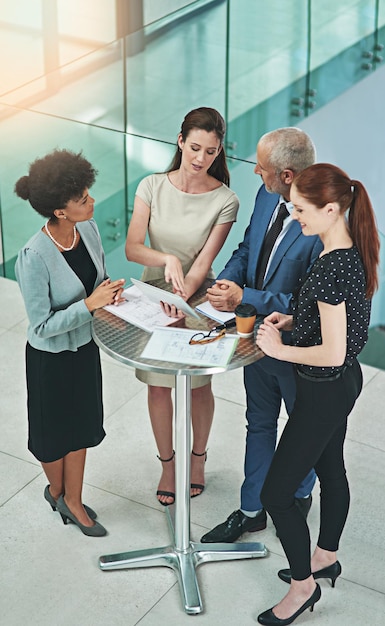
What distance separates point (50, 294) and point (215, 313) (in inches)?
22.0

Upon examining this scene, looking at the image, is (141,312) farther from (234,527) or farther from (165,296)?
(234,527)

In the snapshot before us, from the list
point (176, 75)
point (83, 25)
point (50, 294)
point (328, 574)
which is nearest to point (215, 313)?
point (50, 294)

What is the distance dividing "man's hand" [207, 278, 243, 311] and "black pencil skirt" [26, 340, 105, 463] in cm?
48

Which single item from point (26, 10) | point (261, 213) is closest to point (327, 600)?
point (261, 213)

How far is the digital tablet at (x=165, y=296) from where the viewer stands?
300cm

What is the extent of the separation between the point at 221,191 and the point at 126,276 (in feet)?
6.21

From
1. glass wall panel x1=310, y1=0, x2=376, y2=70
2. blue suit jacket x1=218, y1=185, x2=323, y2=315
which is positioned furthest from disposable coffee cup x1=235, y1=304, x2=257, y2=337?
glass wall panel x1=310, y1=0, x2=376, y2=70

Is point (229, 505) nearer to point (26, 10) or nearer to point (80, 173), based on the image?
point (80, 173)

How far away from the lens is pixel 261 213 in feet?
10.6

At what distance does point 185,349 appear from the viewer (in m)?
2.91

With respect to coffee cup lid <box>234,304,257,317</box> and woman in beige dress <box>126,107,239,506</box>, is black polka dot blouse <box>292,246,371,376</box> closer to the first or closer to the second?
coffee cup lid <box>234,304,257,317</box>

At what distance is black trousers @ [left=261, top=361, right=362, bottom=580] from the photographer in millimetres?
2844

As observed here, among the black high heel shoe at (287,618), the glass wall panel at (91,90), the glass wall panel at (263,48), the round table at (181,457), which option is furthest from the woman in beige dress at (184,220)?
the glass wall panel at (263,48)

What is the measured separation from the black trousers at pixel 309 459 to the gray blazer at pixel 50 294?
78cm
